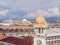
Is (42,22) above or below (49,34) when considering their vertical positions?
above

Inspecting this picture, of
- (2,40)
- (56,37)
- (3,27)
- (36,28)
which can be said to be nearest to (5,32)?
(3,27)

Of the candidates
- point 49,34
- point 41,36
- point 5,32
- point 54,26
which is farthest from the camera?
point 54,26

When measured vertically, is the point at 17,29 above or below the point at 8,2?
below

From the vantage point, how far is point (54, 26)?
3996 mm

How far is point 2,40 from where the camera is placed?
328 cm

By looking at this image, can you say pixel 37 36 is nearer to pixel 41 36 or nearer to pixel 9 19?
pixel 41 36

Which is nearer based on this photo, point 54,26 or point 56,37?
point 56,37

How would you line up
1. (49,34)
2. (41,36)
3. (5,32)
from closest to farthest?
(41,36)
(49,34)
(5,32)

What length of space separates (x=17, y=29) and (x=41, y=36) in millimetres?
826

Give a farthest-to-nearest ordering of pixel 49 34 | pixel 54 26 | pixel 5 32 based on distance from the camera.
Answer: pixel 54 26, pixel 5 32, pixel 49 34

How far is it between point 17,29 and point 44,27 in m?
0.79

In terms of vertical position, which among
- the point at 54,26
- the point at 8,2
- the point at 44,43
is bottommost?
the point at 44,43

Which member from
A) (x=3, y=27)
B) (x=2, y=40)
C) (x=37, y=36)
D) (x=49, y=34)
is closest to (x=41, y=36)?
(x=37, y=36)

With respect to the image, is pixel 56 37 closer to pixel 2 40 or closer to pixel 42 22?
pixel 42 22
